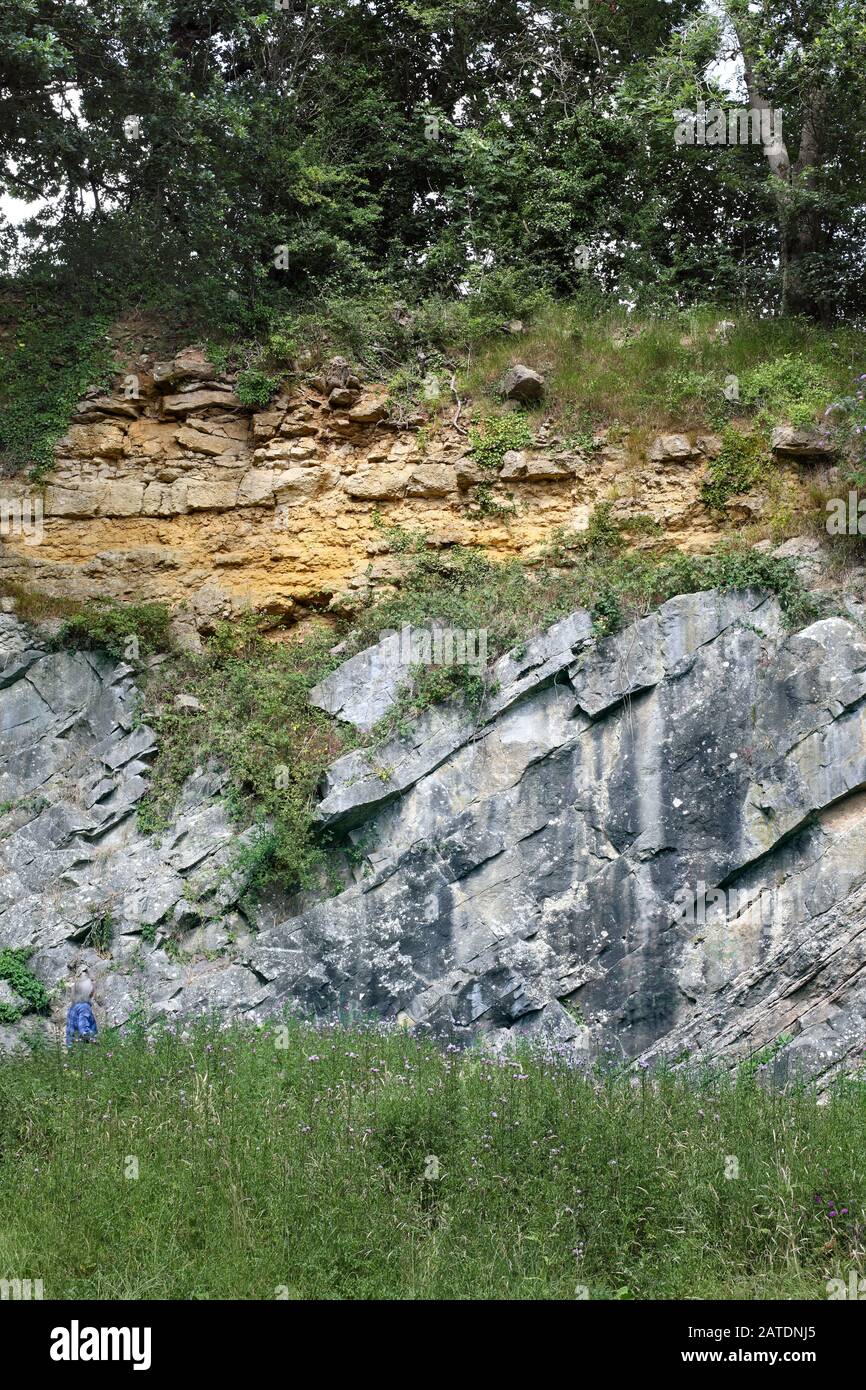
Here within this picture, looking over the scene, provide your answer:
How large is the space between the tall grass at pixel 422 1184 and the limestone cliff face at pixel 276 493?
631 centimetres

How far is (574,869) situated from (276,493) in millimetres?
6011

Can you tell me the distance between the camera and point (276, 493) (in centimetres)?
1252

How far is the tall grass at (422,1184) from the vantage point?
17.2 feet

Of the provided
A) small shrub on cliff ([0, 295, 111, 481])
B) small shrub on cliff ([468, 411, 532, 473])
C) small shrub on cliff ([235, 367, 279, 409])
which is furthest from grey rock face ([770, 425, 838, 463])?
small shrub on cliff ([0, 295, 111, 481])

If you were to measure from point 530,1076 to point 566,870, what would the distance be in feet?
8.56

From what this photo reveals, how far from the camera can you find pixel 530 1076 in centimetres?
699

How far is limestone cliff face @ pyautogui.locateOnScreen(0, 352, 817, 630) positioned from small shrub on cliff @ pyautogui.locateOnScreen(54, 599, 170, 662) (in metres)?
0.39

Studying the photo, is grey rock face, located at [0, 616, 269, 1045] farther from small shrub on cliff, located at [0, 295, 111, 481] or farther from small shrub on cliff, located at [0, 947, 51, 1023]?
small shrub on cliff, located at [0, 295, 111, 481]

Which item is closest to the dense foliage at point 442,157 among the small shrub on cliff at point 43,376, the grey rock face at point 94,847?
the small shrub on cliff at point 43,376

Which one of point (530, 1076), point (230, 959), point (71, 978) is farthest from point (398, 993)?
point (71, 978)

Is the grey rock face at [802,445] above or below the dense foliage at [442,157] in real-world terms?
below

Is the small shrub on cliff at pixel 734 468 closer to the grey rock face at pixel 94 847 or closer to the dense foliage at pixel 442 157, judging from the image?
the dense foliage at pixel 442 157

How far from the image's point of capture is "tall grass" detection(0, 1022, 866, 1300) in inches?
207

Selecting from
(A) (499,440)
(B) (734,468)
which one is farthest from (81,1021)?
(B) (734,468)
